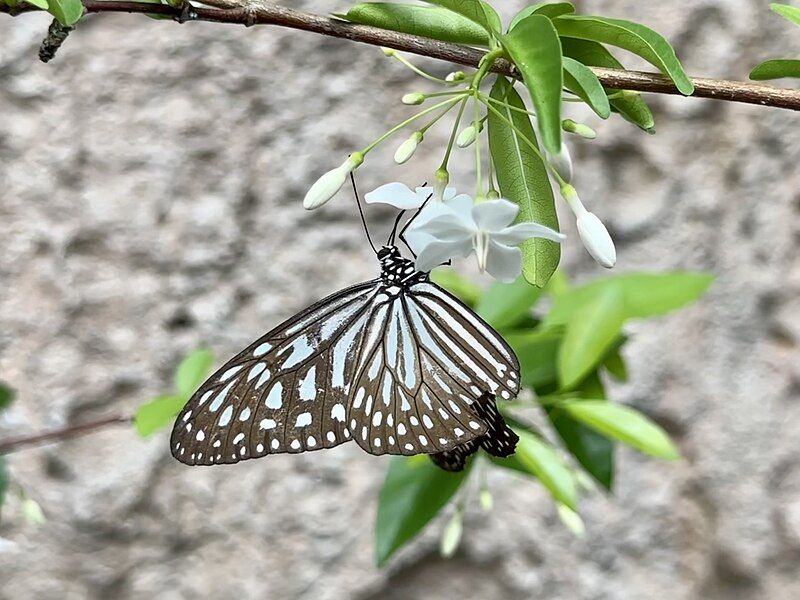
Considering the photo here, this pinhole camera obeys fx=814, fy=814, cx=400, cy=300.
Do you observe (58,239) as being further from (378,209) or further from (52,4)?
(52,4)

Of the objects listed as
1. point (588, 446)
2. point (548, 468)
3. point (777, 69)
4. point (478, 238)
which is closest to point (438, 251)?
point (478, 238)

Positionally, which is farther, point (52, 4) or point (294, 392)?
point (294, 392)

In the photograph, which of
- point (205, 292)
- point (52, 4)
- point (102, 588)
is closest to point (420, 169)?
point (205, 292)

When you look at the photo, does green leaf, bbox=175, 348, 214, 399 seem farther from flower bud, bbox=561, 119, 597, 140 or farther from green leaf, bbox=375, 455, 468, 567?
flower bud, bbox=561, 119, 597, 140

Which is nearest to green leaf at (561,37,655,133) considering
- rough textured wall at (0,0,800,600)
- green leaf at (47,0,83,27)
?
green leaf at (47,0,83,27)

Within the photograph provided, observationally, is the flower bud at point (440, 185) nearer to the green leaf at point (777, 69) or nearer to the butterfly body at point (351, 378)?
the butterfly body at point (351, 378)

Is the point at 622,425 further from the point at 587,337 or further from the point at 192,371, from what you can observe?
the point at 192,371

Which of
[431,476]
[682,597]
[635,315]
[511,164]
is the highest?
[511,164]
